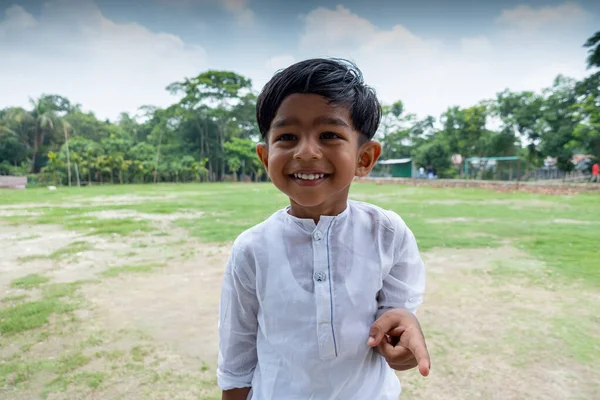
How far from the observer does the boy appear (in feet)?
2.81

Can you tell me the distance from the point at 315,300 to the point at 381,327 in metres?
0.15

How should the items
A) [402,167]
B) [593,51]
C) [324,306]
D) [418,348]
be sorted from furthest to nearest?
[402,167] → [593,51] → [324,306] → [418,348]

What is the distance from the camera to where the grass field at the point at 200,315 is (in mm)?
1883

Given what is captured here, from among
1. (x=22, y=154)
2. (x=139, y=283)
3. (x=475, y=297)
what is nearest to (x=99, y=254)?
(x=139, y=283)

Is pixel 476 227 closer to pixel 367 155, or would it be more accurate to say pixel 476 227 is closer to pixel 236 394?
pixel 367 155

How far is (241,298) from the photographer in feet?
3.08

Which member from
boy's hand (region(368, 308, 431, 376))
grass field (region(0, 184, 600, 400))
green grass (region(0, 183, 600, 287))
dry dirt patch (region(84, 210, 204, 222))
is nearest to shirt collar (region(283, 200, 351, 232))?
boy's hand (region(368, 308, 431, 376))

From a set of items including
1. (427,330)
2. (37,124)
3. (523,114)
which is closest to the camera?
(427,330)

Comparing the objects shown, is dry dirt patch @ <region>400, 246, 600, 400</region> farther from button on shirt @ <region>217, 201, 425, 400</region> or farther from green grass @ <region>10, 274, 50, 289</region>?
green grass @ <region>10, 274, 50, 289</region>

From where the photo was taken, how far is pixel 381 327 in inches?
33.1

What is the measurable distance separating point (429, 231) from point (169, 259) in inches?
143

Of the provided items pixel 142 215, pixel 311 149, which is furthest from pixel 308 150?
pixel 142 215

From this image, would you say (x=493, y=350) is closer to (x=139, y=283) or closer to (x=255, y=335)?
(x=255, y=335)

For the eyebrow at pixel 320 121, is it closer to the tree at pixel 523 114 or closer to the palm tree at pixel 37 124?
the tree at pixel 523 114
